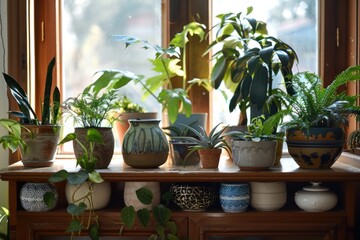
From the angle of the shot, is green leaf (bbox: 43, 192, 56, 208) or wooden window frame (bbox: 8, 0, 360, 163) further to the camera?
wooden window frame (bbox: 8, 0, 360, 163)

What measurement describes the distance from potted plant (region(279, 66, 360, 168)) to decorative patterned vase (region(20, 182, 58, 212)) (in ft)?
3.13

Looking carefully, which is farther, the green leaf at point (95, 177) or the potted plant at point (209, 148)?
the potted plant at point (209, 148)

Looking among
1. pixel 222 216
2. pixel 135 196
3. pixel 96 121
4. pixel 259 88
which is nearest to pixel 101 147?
pixel 96 121

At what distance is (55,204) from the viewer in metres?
2.08

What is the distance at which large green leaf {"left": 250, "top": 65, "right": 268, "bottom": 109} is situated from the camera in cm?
209

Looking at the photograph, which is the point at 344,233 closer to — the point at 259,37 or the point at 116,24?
the point at 259,37

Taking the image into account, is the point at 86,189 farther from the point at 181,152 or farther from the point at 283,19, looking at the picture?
the point at 283,19

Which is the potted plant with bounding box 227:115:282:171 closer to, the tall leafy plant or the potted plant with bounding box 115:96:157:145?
the potted plant with bounding box 115:96:157:145

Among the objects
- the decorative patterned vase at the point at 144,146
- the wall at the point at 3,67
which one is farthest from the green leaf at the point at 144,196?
the wall at the point at 3,67

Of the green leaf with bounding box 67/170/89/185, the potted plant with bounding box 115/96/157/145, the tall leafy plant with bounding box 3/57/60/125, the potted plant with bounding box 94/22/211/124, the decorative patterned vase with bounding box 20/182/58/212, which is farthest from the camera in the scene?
the potted plant with bounding box 115/96/157/145

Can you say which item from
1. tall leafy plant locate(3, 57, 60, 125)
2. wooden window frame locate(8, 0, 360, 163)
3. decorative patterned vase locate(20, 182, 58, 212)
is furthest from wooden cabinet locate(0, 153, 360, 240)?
wooden window frame locate(8, 0, 360, 163)

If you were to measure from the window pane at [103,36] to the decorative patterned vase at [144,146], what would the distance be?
0.41m

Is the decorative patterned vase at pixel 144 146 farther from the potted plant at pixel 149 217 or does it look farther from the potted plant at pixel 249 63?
the potted plant at pixel 249 63

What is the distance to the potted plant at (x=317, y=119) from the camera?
201 cm
